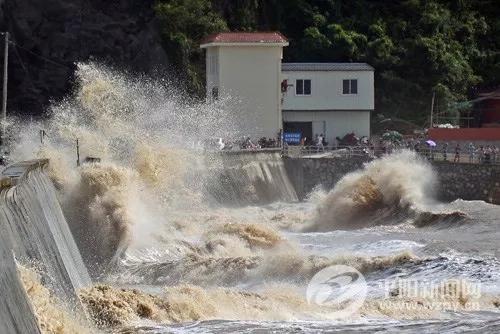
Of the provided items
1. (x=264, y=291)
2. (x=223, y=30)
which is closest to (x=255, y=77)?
(x=223, y=30)

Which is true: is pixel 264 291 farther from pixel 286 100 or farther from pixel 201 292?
pixel 286 100

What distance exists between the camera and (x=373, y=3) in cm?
6581

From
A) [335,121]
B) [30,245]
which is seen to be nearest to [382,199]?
[335,121]

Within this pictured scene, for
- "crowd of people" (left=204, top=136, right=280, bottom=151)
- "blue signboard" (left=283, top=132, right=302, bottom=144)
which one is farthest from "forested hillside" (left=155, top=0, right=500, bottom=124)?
"crowd of people" (left=204, top=136, right=280, bottom=151)

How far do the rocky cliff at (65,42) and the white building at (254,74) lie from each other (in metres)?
6.73

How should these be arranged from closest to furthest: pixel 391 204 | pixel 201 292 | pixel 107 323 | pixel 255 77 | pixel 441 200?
pixel 107 323 < pixel 201 292 < pixel 391 204 < pixel 441 200 < pixel 255 77

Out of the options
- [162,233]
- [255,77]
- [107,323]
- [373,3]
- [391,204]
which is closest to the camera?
[107,323]

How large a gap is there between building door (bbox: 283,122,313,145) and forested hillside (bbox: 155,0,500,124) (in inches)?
184

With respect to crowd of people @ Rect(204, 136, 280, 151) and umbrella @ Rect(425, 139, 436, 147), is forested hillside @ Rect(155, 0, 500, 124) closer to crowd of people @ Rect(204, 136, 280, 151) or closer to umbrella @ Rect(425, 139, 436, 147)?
crowd of people @ Rect(204, 136, 280, 151)

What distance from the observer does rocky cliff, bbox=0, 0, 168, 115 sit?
61.0 m

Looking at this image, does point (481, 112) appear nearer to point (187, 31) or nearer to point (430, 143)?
point (430, 143)

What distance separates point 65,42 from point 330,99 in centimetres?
1424

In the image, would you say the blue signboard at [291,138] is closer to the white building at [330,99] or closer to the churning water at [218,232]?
the churning water at [218,232]

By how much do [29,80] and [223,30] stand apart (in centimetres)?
1035
